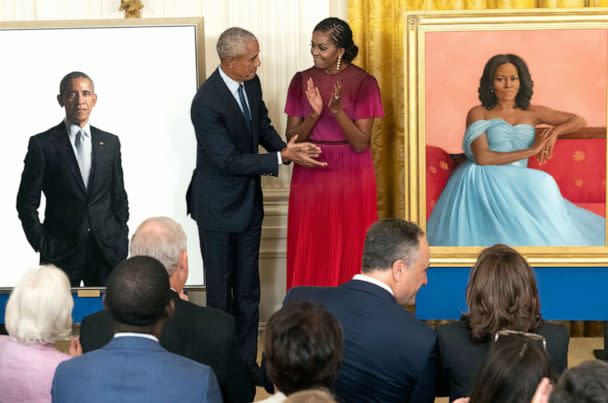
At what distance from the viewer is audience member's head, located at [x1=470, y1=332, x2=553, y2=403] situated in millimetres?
2434

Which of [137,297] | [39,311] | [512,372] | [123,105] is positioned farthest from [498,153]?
[512,372]

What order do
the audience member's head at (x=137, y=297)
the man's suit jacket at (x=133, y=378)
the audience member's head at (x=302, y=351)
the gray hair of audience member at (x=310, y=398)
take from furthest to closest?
the audience member's head at (x=137, y=297), the man's suit jacket at (x=133, y=378), the audience member's head at (x=302, y=351), the gray hair of audience member at (x=310, y=398)

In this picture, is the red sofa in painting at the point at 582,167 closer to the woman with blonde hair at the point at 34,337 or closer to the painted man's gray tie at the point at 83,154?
the painted man's gray tie at the point at 83,154

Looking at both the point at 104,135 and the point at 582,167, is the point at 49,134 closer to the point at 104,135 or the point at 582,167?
the point at 104,135

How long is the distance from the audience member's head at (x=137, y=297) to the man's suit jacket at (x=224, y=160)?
3041mm

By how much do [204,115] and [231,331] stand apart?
102 inches

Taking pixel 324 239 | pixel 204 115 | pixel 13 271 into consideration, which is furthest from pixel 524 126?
pixel 13 271

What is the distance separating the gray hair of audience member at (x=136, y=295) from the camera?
2840mm

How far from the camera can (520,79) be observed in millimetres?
5996

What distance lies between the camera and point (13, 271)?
21.0 feet

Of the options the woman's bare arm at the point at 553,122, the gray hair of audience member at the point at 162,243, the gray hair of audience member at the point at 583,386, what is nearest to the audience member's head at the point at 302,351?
the gray hair of audience member at the point at 583,386

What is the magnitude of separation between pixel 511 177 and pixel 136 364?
370 centimetres

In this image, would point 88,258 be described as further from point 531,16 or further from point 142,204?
point 531,16

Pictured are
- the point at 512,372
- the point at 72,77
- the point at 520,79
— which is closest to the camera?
the point at 512,372
